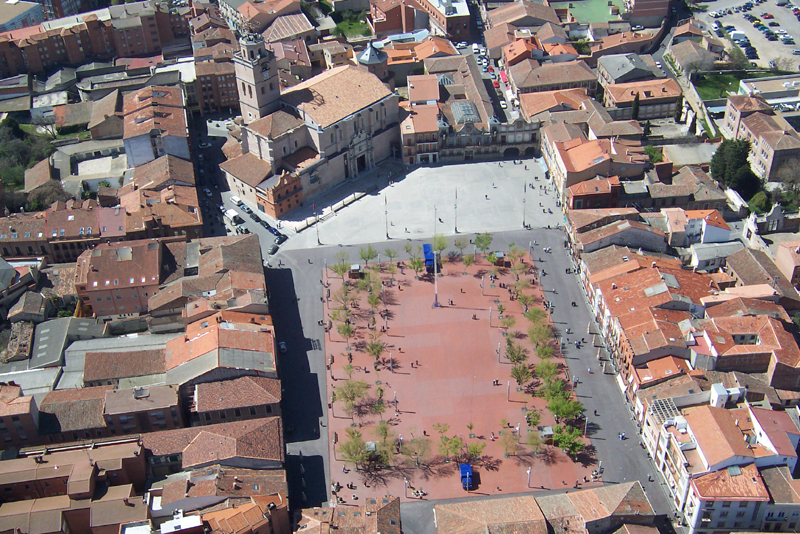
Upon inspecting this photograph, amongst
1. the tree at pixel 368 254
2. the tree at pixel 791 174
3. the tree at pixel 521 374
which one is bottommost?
the tree at pixel 521 374

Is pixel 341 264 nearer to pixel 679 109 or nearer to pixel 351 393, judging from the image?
pixel 351 393

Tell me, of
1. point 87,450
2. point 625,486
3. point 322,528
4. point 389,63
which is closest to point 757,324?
point 625,486

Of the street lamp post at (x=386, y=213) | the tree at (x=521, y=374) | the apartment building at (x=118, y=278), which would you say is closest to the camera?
the tree at (x=521, y=374)

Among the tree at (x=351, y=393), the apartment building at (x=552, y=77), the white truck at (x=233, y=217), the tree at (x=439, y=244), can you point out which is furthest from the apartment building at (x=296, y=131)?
the tree at (x=351, y=393)

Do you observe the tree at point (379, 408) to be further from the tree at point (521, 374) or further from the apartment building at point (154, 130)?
the apartment building at point (154, 130)

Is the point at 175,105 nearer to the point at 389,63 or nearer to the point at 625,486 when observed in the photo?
the point at 389,63

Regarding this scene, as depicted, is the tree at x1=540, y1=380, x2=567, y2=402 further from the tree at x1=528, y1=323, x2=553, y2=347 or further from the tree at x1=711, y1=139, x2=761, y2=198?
the tree at x1=711, y1=139, x2=761, y2=198
